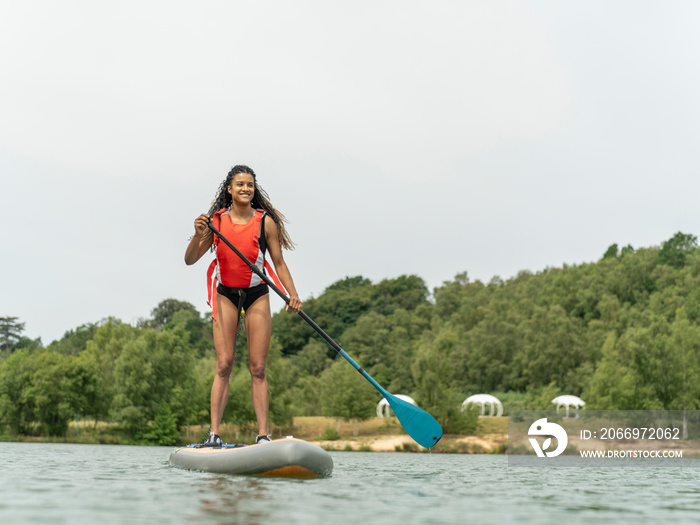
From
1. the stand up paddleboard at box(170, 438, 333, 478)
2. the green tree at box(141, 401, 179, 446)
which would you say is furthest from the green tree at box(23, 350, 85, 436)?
the stand up paddleboard at box(170, 438, 333, 478)

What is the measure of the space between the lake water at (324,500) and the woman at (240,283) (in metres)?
1.72

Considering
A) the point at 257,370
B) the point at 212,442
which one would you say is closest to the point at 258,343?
the point at 257,370

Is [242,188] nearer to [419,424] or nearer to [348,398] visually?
[419,424]

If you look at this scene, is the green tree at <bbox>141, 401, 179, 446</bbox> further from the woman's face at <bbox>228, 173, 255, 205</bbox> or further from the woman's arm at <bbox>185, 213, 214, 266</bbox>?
the woman's face at <bbox>228, 173, 255, 205</bbox>

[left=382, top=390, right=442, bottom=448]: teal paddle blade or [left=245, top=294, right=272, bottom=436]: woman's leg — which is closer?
[left=245, top=294, right=272, bottom=436]: woman's leg

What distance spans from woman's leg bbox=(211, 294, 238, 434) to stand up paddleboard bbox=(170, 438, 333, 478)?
48.4 inches

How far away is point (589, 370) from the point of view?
7825 centimetres

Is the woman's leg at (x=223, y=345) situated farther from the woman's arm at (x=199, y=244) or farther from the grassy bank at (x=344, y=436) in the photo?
the grassy bank at (x=344, y=436)

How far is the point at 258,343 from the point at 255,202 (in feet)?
6.19

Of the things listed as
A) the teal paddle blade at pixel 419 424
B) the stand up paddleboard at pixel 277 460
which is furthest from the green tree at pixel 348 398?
the stand up paddleboard at pixel 277 460

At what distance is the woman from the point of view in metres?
9.16

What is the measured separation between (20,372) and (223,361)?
169ft

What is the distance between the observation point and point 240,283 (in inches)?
362

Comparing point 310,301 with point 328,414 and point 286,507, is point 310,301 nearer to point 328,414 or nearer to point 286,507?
point 328,414
